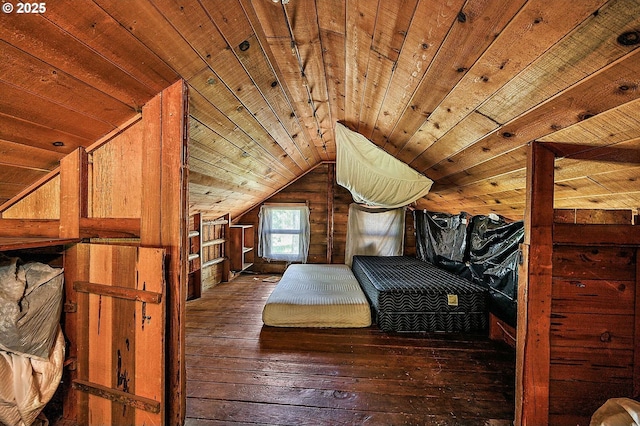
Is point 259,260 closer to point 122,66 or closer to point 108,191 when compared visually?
point 108,191

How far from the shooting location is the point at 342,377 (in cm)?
184

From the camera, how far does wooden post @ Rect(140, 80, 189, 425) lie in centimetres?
128

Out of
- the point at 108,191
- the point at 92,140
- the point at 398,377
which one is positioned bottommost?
the point at 398,377

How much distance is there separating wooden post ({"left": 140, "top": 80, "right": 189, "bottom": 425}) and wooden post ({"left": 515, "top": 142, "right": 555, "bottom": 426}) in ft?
5.53

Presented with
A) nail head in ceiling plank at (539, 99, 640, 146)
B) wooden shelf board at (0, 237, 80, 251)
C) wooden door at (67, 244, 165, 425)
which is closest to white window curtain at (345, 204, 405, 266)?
nail head in ceiling plank at (539, 99, 640, 146)

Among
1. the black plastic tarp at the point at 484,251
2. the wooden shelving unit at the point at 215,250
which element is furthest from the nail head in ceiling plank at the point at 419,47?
the wooden shelving unit at the point at 215,250

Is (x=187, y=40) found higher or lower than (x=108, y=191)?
higher

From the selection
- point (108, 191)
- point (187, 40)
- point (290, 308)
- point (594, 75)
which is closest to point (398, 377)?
point (290, 308)

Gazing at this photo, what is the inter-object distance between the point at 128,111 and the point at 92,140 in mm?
284

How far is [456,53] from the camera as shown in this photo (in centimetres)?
102

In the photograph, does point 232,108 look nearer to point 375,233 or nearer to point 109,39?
point 109,39

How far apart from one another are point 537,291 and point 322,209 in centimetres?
408

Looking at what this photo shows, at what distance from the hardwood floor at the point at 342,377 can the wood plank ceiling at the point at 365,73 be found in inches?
54.8

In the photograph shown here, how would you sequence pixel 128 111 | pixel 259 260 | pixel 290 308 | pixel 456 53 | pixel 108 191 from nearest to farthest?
1. pixel 456 53
2. pixel 128 111
3. pixel 108 191
4. pixel 290 308
5. pixel 259 260
